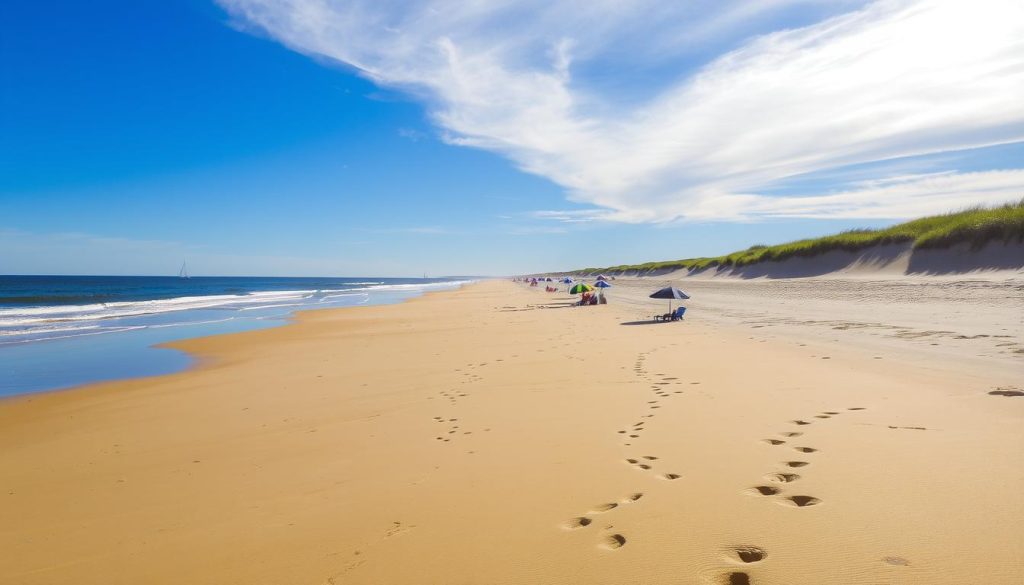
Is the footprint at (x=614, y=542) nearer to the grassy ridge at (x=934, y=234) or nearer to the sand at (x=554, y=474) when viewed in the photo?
the sand at (x=554, y=474)

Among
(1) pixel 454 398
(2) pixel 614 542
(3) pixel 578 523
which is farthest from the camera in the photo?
(1) pixel 454 398

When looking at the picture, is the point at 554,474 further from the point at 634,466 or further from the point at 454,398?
the point at 454,398

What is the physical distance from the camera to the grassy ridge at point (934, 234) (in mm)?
18719

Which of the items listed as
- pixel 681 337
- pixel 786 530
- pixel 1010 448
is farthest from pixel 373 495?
pixel 681 337

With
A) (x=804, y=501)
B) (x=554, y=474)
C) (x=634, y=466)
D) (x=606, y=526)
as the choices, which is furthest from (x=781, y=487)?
(x=554, y=474)

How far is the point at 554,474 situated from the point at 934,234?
26.4 metres

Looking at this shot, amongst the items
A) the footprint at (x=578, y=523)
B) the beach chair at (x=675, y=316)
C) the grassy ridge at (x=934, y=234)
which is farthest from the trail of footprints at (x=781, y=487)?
the grassy ridge at (x=934, y=234)

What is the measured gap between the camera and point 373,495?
4453 millimetres

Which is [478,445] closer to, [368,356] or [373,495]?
[373,495]

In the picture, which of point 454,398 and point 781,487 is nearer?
point 781,487

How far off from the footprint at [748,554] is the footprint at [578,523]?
3.25 feet

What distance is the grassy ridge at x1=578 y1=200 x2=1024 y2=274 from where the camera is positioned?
18.7 m

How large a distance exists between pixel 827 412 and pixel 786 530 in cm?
310

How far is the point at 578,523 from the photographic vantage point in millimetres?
3549
